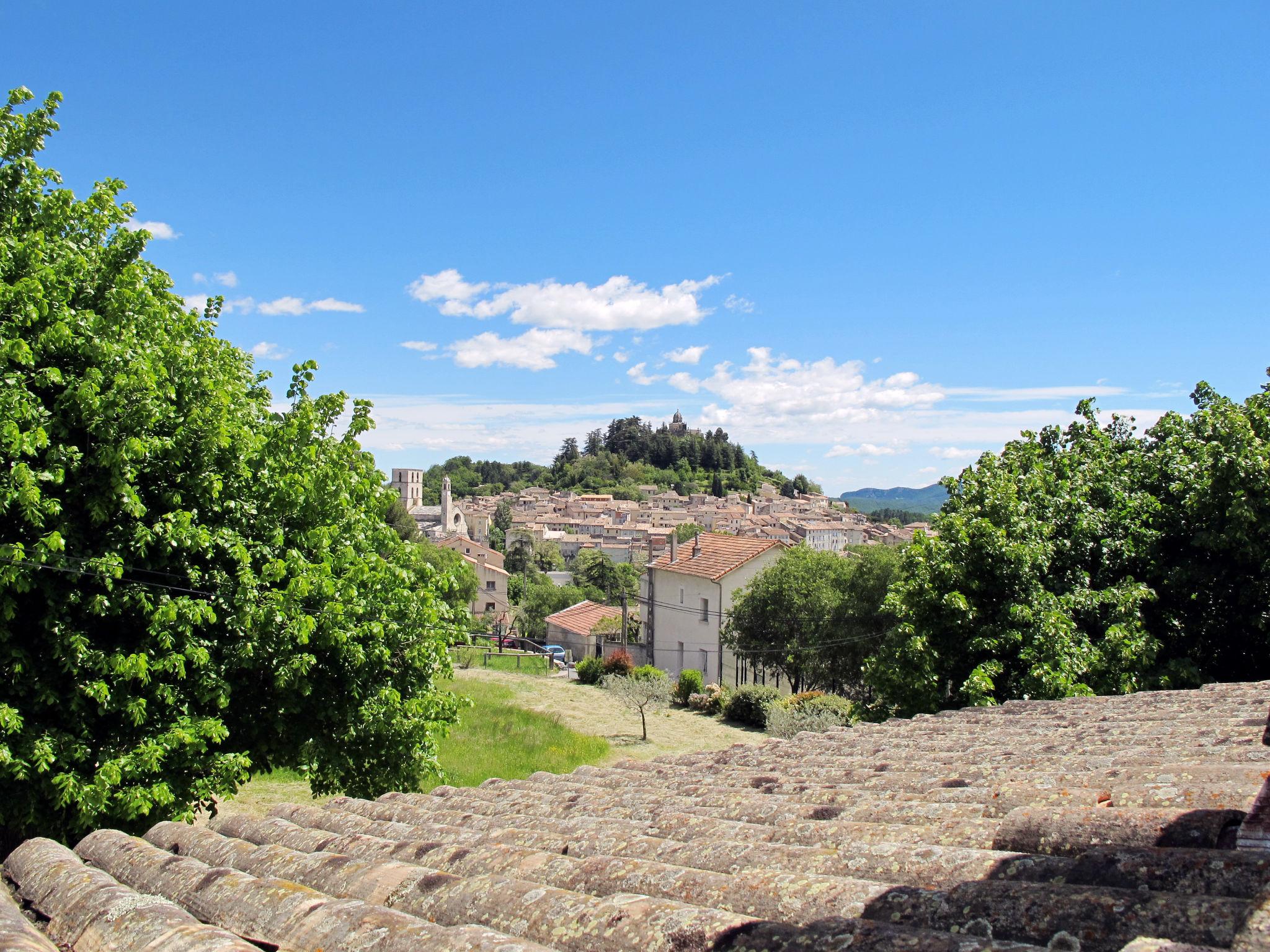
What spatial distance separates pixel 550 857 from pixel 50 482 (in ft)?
23.0

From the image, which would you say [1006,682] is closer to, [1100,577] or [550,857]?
[1100,577]

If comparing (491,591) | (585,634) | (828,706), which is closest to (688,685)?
(828,706)

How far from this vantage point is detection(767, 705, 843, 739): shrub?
25469 millimetres

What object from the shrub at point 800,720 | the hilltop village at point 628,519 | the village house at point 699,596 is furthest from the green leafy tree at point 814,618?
the hilltop village at point 628,519

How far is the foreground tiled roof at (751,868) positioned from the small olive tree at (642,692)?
70.8ft

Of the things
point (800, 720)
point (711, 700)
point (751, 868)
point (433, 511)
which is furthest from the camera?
point (433, 511)

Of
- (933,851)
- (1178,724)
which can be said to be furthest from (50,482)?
(1178,724)

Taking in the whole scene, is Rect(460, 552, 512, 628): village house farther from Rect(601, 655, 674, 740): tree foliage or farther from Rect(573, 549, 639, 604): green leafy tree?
Rect(601, 655, 674, 740): tree foliage

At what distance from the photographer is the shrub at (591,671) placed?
3978 cm

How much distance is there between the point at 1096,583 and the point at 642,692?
1644 cm

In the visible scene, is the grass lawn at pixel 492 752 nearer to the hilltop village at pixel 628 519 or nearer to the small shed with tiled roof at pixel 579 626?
the small shed with tiled roof at pixel 579 626

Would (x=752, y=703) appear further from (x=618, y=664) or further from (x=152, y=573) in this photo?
(x=152, y=573)

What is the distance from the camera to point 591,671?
40.0 metres

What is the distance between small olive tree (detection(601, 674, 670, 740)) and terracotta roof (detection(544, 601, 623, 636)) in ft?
79.8
